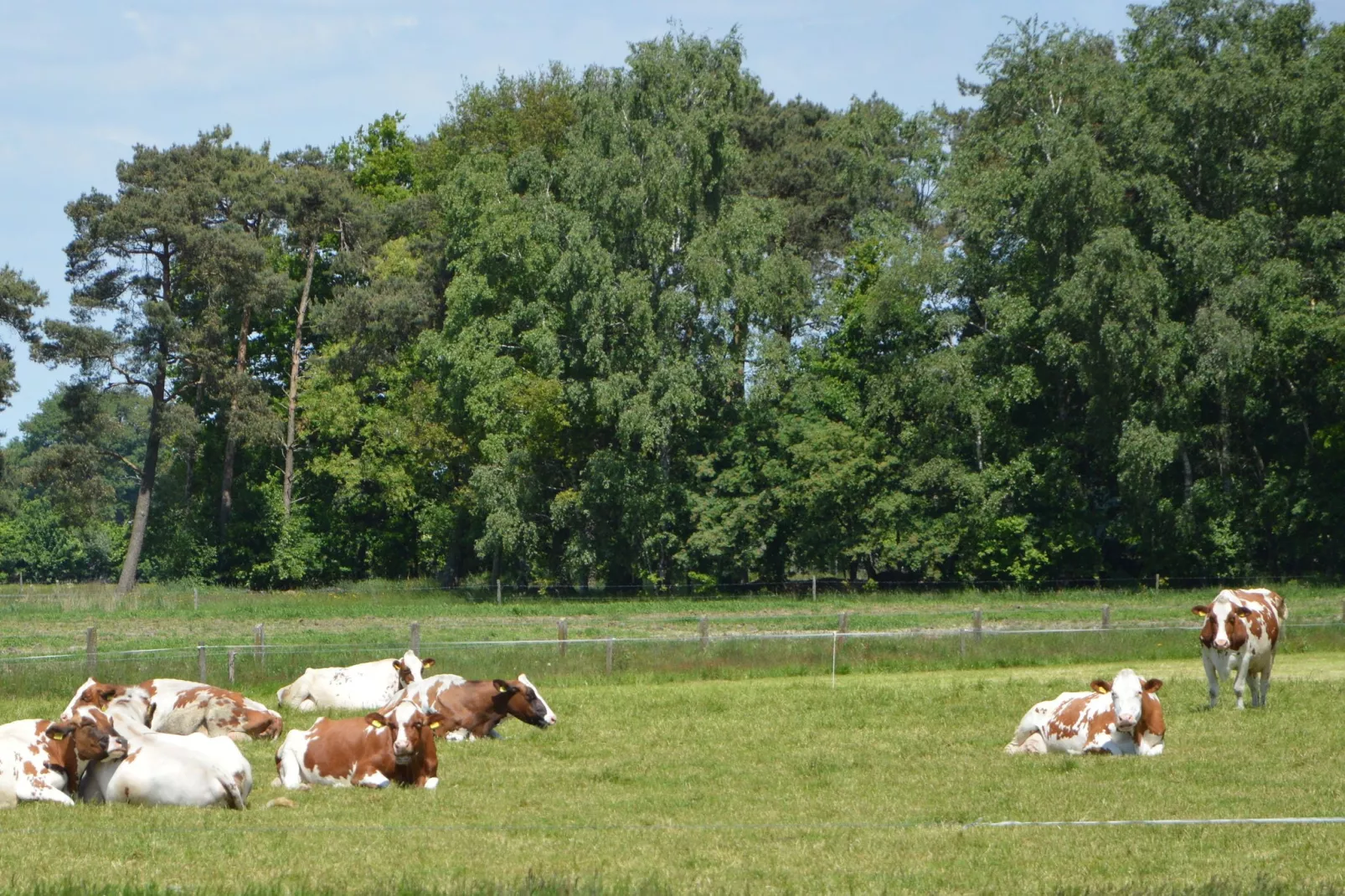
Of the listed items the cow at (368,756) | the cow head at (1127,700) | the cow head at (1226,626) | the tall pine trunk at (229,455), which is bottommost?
the cow at (368,756)

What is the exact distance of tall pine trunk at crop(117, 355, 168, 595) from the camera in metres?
60.2

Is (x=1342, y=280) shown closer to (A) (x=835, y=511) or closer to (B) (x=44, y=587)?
(A) (x=835, y=511)

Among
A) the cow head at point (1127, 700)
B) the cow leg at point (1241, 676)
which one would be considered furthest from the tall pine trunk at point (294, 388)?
the cow head at point (1127, 700)

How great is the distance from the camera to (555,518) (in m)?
53.8

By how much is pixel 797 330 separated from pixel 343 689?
134 feet

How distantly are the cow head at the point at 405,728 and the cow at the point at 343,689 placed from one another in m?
6.86

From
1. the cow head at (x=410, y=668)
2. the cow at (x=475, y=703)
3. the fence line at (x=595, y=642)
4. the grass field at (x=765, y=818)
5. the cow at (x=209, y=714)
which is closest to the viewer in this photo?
the grass field at (x=765, y=818)

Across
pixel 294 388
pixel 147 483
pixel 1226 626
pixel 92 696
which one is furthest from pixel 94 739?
pixel 294 388

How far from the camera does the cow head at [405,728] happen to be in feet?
44.7

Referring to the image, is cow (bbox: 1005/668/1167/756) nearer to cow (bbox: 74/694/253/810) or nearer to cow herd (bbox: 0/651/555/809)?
cow herd (bbox: 0/651/555/809)

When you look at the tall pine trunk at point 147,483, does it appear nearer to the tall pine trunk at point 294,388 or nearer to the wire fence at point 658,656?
the tall pine trunk at point 294,388

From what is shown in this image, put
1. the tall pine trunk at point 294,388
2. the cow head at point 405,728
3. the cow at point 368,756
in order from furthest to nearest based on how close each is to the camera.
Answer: the tall pine trunk at point 294,388
the cow at point 368,756
the cow head at point 405,728

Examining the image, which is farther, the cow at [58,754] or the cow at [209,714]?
the cow at [209,714]

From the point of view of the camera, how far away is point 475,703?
1734 cm
